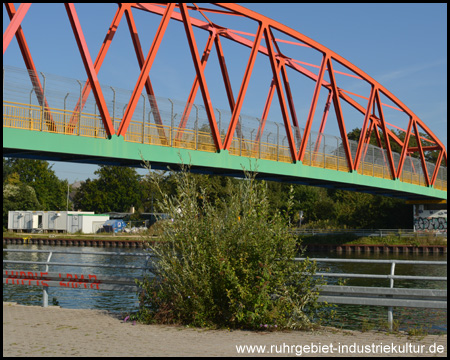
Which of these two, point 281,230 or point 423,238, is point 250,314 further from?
point 423,238

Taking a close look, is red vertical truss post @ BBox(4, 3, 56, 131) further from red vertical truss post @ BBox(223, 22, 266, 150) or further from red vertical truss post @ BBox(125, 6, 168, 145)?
red vertical truss post @ BBox(223, 22, 266, 150)

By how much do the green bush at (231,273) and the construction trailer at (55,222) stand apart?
70454 mm

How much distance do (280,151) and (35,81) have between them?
1782 centimetres

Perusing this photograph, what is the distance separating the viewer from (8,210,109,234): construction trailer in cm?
7988

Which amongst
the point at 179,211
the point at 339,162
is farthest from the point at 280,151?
the point at 179,211

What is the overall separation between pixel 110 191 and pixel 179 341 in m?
103

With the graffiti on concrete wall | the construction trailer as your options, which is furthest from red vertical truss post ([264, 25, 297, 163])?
the construction trailer

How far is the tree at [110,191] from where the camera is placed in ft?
358

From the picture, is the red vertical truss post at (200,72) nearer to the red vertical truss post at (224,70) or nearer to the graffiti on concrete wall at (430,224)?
the red vertical truss post at (224,70)

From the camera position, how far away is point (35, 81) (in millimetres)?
24234

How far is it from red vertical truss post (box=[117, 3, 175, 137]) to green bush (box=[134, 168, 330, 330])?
51.5 feet

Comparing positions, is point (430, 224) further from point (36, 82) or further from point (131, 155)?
point (36, 82)

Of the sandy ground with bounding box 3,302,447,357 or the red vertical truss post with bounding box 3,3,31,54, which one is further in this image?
the red vertical truss post with bounding box 3,3,31,54

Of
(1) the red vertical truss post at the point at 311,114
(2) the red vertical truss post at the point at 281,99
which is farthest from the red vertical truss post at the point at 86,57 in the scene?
(1) the red vertical truss post at the point at 311,114
